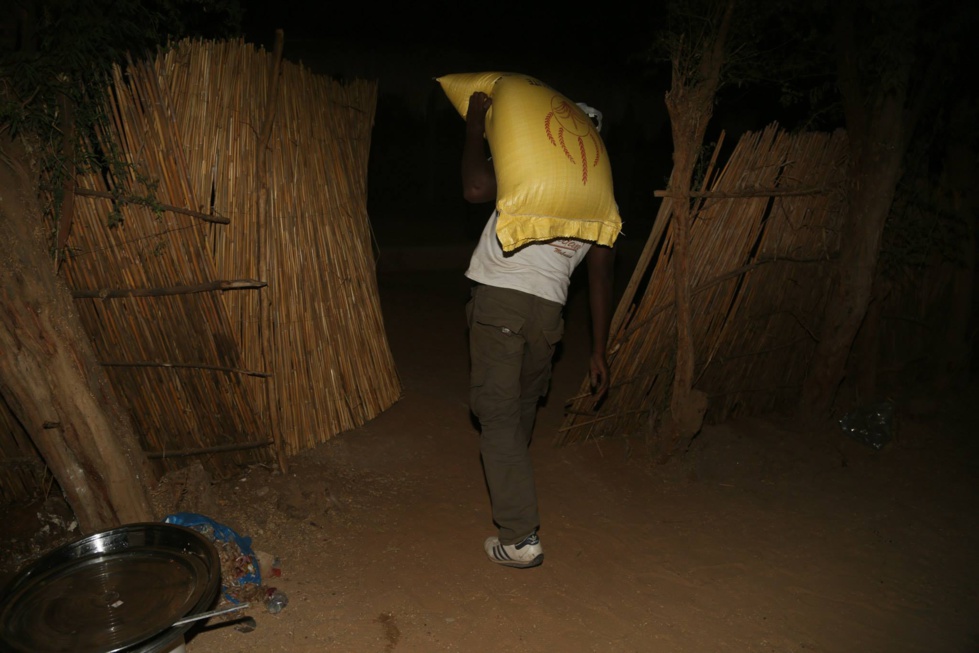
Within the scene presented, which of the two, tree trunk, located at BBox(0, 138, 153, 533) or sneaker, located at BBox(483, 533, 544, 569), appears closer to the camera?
tree trunk, located at BBox(0, 138, 153, 533)

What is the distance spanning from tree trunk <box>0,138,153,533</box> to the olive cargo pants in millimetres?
1331

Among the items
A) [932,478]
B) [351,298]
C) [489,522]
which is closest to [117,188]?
[351,298]

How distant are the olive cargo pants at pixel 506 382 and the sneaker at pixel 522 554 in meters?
0.03

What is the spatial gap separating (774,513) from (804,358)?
3.99 ft

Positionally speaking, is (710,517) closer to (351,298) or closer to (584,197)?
(584,197)

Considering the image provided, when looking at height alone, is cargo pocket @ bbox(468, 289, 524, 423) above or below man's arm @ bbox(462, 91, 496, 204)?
below

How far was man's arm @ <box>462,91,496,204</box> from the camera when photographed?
2.70 metres

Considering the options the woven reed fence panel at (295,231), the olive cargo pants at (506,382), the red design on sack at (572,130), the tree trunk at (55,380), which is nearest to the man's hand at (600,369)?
the olive cargo pants at (506,382)

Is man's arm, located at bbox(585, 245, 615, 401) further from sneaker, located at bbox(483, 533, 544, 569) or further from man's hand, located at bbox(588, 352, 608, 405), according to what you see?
sneaker, located at bbox(483, 533, 544, 569)

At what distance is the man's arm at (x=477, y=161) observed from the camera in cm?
270

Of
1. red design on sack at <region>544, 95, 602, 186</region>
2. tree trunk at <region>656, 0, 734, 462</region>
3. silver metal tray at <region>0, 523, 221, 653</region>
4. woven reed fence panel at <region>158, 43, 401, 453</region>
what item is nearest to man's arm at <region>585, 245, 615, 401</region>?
red design on sack at <region>544, 95, 602, 186</region>

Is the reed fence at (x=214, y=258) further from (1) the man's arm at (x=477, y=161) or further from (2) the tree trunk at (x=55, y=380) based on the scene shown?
(1) the man's arm at (x=477, y=161)

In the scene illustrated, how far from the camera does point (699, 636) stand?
2.42 meters

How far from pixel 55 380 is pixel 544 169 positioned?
72.9 inches
